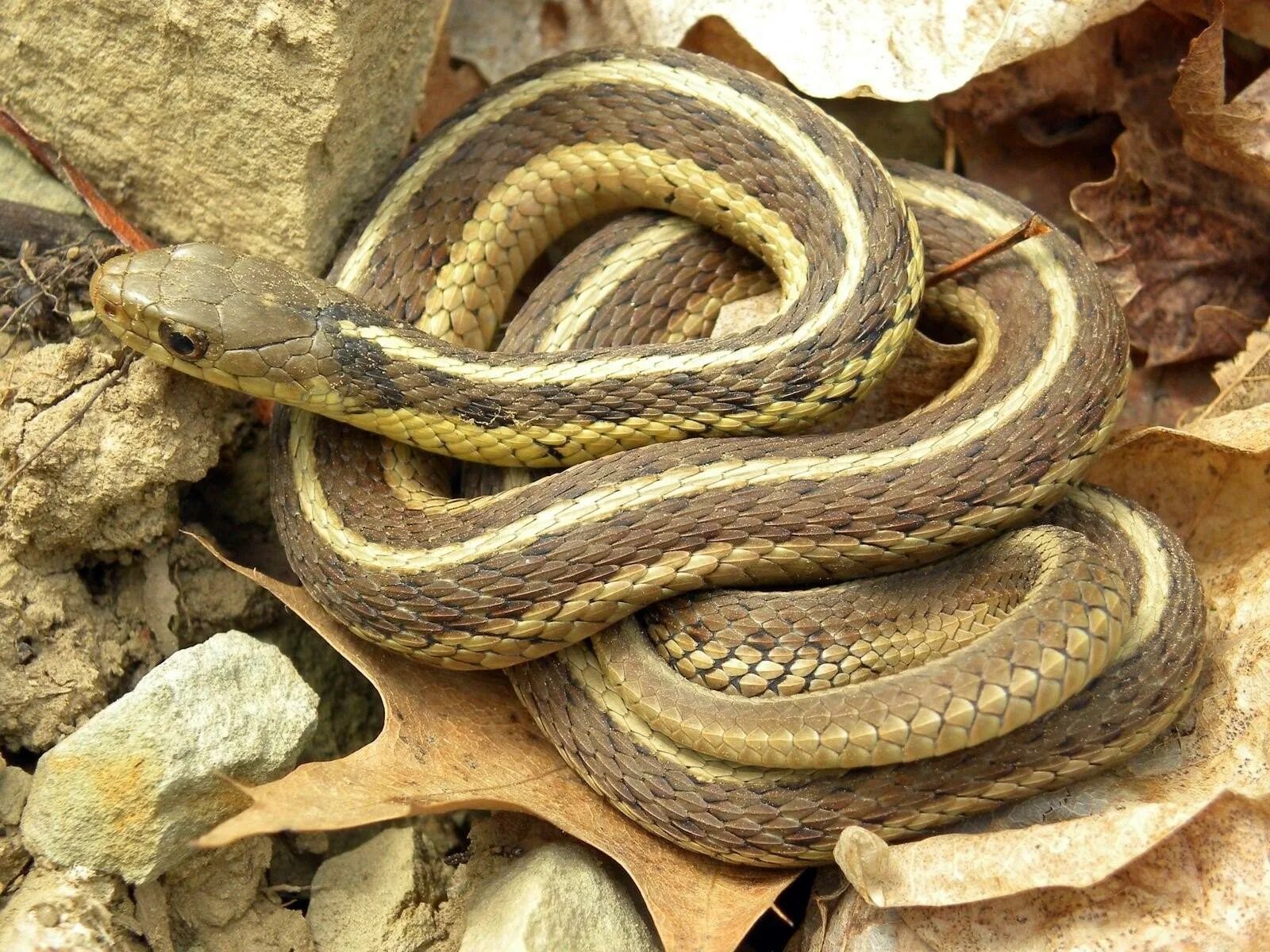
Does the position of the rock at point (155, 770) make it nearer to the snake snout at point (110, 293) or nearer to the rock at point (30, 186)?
the snake snout at point (110, 293)

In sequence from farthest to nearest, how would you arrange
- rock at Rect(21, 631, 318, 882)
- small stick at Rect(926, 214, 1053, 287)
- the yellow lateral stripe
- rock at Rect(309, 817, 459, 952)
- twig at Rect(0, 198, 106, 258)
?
twig at Rect(0, 198, 106, 258) → small stick at Rect(926, 214, 1053, 287) → the yellow lateral stripe → rock at Rect(309, 817, 459, 952) → rock at Rect(21, 631, 318, 882)

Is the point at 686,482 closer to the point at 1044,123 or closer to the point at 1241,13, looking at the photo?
the point at 1044,123

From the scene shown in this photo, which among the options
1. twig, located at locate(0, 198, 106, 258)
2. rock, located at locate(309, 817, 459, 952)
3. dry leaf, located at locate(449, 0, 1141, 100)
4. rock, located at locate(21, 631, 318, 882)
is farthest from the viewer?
dry leaf, located at locate(449, 0, 1141, 100)

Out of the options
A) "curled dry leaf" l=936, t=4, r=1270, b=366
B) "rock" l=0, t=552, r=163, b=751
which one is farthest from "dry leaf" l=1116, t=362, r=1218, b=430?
"rock" l=0, t=552, r=163, b=751

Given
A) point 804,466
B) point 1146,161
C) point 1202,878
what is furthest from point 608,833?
point 1146,161


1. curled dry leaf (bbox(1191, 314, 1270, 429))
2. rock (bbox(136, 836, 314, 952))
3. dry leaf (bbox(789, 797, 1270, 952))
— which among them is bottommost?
rock (bbox(136, 836, 314, 952))

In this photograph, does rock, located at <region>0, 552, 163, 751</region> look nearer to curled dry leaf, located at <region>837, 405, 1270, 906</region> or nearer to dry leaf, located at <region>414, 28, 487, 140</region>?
curled dry leaf, located at <region>837, 405, 1270, 906</region>

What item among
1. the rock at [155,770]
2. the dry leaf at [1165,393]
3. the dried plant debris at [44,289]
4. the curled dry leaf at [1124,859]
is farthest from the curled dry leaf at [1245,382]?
the dried plant debris at [44,289]
